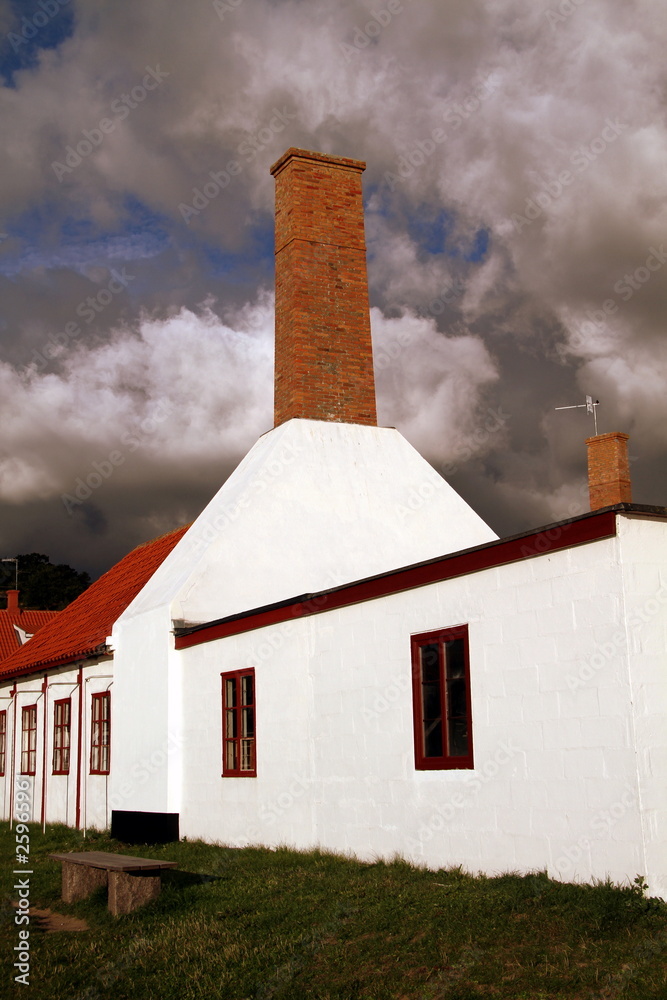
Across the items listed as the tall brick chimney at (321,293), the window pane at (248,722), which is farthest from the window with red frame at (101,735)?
the tall brick chimney at (321,293)

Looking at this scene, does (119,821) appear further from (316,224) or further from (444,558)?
(316,224)

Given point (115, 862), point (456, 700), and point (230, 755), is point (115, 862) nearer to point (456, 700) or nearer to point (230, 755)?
point (456, 700)

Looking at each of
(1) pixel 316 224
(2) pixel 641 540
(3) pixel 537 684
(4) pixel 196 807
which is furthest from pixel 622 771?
(1) pixel 316 224

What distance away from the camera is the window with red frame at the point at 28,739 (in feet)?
67.2

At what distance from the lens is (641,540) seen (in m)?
7.85

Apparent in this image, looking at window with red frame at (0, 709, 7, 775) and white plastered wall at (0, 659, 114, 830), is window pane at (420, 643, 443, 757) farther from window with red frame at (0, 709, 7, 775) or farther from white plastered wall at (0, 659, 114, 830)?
window with red frame at (0, 709, 7, 775)

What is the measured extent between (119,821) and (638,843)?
10298 mm

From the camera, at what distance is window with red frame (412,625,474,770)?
30.7 ft

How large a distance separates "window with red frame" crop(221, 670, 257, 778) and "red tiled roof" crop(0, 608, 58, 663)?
20.6 m

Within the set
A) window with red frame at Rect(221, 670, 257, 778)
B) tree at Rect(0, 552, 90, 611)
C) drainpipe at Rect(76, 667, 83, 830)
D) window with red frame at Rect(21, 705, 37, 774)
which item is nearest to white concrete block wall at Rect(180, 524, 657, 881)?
window with red frame at Rect(221, 670, 257, 778)

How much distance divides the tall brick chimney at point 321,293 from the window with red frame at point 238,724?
5082mm

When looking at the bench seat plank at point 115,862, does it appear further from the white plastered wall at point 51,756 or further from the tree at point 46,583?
the tree at point 46,583

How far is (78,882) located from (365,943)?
3878 mm

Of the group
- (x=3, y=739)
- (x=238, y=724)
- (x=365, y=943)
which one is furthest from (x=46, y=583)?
(x=365, y=943)
